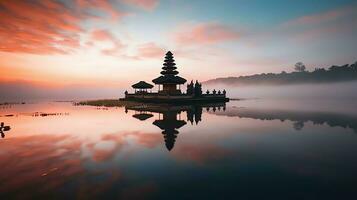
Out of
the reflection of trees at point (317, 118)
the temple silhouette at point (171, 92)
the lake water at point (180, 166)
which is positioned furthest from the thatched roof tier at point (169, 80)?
the lake water at point (180, 166)

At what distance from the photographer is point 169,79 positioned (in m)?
49.0

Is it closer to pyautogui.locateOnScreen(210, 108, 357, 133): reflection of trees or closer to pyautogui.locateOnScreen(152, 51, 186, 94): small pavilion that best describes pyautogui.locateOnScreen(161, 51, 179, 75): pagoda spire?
pyautogui.locateOnScreen(152, 51, 186, 94): small pavilion

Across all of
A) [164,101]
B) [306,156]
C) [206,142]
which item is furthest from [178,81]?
[306,156]

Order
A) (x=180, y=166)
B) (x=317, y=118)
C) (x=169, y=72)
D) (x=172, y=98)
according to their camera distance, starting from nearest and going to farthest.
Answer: (x=180, y=166) < (x=317, y=118) < (x=172, y=98) < (x=169, y=72)

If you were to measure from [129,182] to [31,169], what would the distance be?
474 cm

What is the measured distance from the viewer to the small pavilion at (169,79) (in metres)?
49.3

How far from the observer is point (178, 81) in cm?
4922

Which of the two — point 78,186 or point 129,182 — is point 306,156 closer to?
point 129,182

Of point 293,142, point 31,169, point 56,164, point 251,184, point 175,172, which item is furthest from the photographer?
point 293,142

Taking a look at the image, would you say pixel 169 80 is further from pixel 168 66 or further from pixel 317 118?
pixel 317 118

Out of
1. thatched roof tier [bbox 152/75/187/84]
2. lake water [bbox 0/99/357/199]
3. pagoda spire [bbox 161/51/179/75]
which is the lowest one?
lake water [bbox 0/99/357/199]

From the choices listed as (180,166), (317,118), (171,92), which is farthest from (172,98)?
(180,166)

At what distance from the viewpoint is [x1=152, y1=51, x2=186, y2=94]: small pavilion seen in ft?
162

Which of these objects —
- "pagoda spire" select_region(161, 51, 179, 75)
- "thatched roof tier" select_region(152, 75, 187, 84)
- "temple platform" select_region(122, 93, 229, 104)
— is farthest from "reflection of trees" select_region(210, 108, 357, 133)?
"pagoda spire" select_region(161, 51, 179, 75)
